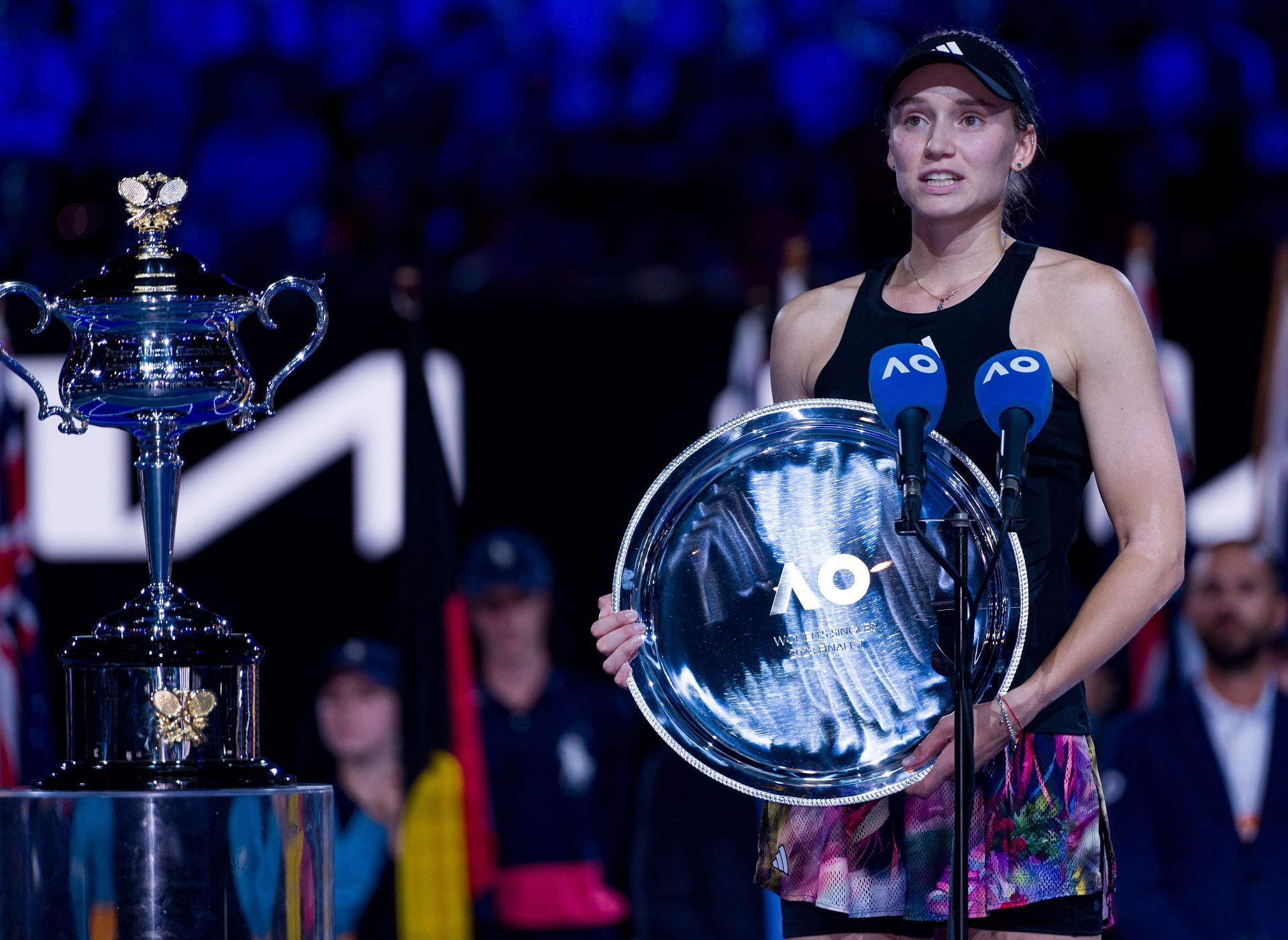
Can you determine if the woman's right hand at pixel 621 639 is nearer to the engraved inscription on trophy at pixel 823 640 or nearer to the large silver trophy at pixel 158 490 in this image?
the engraved inscription on trophy at pixel 823 640

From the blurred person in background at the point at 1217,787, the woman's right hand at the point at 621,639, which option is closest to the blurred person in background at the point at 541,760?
the blurred person in background at the point at 1217,787

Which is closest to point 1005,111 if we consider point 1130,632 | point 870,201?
point 1130,632

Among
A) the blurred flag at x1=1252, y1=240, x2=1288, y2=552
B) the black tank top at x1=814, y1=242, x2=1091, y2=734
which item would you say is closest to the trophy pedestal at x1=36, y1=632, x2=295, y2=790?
the black tank top at x1=814, y1=242, x2=1091, y2=734

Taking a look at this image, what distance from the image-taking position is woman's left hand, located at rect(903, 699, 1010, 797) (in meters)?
1.94

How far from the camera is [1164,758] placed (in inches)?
186

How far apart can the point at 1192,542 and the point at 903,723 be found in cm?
330

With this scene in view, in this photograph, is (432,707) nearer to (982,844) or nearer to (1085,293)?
(982,844)

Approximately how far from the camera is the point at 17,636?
15.6ft

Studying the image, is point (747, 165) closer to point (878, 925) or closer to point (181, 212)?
point (181, 212)

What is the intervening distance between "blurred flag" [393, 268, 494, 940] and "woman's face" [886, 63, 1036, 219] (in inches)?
102

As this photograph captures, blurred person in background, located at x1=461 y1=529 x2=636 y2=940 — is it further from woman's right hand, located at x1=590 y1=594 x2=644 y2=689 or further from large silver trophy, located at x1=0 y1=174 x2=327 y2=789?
woman's right hand, located at x1=590 y1=594 x2=644 y2=689

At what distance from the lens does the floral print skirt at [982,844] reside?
198 centimetres

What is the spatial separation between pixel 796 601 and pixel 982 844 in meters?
0.34

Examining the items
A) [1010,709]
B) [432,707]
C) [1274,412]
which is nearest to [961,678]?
[1010,709]
